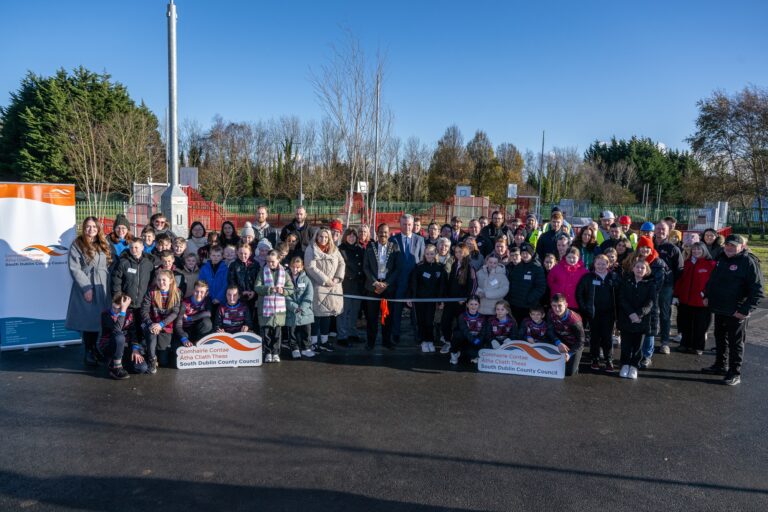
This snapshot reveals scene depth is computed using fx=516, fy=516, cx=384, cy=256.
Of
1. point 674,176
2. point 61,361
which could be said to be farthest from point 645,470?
point 674,176

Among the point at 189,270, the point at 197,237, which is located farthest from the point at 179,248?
the point at 197,237

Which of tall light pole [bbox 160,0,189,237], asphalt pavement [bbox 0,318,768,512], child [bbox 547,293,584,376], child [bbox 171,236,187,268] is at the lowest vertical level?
asphalt pavement [bbox 0,318,768,512]

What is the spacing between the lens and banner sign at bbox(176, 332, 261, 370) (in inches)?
275

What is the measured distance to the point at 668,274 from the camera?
8039mm

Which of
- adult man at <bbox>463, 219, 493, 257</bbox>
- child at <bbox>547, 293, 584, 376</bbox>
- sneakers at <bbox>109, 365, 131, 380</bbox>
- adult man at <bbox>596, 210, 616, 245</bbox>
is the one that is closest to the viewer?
sneakers at <bbox>109, 365, 131, 380</bbox>

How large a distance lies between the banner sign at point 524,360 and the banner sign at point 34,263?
21.1 feet

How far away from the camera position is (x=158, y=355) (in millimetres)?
7250

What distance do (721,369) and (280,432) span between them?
6.27m

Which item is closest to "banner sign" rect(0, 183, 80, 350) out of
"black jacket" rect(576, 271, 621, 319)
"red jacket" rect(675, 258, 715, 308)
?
"black jacket" rect(576, 271, 621, 319)

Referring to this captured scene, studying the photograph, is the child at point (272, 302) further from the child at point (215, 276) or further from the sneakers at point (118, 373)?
the sneakers at point (118, 373)

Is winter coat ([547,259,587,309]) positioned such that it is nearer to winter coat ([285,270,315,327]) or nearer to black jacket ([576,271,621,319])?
black jacket ([576,271,621,319])

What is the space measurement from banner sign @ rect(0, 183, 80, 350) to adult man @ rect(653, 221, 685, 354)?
9368mm

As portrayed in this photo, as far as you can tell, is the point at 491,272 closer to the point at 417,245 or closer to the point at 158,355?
the point at 417,245

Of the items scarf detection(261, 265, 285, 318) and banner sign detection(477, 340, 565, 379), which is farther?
scarf detection(261, 265, 285, 318)
